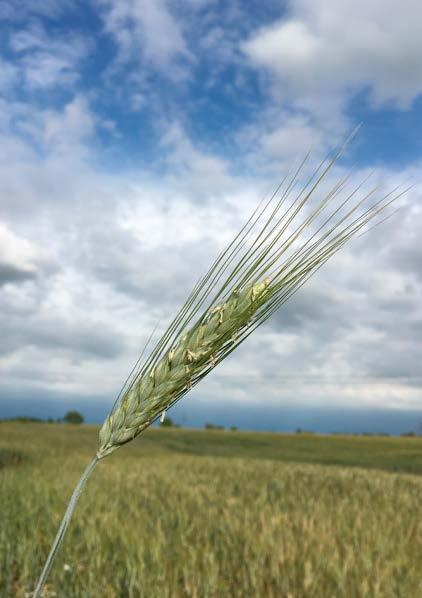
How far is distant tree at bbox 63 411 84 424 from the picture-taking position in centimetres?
4784

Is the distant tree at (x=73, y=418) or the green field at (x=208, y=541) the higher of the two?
the distant tree at (x=73, y=418)

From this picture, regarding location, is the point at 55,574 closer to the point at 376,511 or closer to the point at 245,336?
the point at 245,336

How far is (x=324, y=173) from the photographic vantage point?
1407 mm

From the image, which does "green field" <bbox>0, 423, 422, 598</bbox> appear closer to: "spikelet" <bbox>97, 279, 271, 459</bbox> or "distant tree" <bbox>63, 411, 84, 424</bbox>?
"spikelet" <bbox>97, 279, 271, 459</bbox>

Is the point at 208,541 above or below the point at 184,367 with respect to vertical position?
below

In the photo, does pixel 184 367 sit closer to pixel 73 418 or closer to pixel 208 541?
pixel 208 541

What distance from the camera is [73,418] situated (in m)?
48.3

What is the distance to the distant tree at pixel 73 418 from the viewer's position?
47844 mm

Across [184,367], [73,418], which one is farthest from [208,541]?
[73,418]

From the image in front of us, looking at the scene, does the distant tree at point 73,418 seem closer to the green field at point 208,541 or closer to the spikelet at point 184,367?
the green field at point 208,541

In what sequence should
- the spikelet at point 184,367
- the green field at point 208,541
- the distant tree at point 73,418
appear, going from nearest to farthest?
the spikelet at point 184,367, the green field at point 208,541, the distant tree at point 73,418

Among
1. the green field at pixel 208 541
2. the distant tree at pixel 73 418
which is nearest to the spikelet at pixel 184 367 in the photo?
the green field at pixel 208 541

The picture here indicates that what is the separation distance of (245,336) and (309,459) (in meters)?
22.1

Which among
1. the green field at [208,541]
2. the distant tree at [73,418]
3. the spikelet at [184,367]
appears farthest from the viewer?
the distant tree at [73,418]
